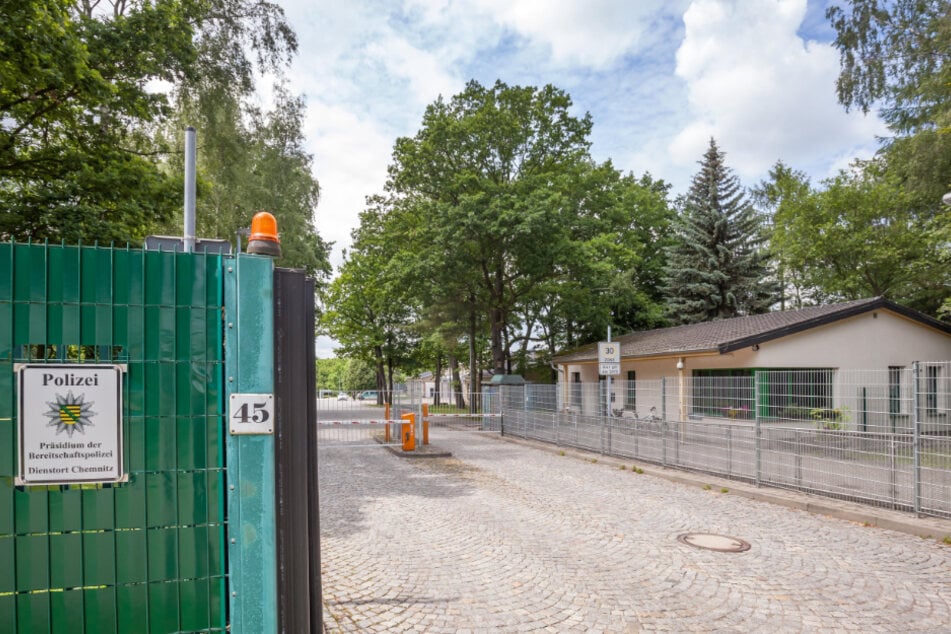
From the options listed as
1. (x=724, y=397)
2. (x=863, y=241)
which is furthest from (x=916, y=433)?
(x=863, y=241)

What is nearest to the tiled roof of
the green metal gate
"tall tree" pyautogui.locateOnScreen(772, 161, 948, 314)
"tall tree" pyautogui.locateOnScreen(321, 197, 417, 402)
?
"tall tree" pyautogui.locateOnScreen(772, 161, 948, 314)

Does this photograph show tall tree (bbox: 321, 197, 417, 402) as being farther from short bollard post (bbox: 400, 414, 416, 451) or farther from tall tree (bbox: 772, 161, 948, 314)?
tall tree (bbox: 772, 161, 948, 314)

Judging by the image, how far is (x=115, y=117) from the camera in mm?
12859

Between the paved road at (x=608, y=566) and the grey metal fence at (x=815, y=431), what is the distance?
1041 millimetres

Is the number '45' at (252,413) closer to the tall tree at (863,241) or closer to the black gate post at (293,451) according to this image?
the black gate post at (293,451)

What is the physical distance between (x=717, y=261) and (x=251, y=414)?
33.5 m

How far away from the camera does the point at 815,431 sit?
8.68 m

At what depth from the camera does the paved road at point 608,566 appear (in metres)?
4.41

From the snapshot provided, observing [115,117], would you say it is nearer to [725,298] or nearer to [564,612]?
[564,612]

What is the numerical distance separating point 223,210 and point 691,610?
17518mm

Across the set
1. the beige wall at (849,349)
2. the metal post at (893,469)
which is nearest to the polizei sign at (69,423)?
the metal post at (893,469)

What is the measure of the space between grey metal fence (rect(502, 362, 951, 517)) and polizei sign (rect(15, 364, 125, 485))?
9018mm

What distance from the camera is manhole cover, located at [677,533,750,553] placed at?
6.26 meters

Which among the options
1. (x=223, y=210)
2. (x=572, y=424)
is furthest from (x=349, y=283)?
(x=572, y=424)
